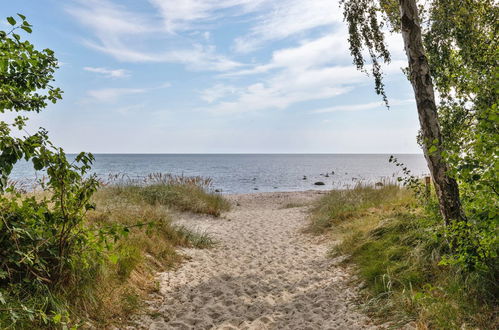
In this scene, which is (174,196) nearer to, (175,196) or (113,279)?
(175,196)

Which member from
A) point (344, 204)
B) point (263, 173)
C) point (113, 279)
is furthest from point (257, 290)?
point (263, 173)

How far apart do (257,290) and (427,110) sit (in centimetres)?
404

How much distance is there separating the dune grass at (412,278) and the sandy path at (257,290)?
402mm

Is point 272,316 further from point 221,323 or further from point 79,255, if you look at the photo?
point 79,255

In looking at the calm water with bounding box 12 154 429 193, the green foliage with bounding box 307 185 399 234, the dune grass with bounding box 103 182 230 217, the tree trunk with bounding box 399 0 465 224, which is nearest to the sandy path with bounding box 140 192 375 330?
the green foliage with bounding box 307 185 399 234

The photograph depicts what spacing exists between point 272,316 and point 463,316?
2.47 m

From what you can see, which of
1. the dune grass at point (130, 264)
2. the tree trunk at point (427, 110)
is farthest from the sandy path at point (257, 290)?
the tree trunk at point (427, 110)

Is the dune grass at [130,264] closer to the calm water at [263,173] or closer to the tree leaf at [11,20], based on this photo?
the tree leaf at [11,20]

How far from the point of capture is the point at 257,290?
19.8ft

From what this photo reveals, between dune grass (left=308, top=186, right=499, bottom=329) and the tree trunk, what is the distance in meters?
0.36

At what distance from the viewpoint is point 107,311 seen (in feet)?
14.8

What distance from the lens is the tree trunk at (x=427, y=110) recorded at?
4.70 m

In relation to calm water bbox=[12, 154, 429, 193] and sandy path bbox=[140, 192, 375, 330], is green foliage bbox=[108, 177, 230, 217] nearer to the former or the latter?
calm water bbox=[12, 154, 429, 193]

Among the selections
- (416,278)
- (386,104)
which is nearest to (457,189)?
(416,278)
